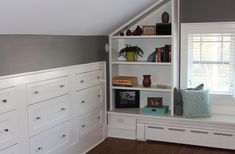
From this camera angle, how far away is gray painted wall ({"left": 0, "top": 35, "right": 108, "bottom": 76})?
2797mm

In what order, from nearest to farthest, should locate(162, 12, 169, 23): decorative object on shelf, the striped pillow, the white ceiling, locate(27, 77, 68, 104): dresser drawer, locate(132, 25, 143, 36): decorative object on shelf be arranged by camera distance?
1. the white ceiling
2. locate(27, 77, 68, 104): dresser drawer
3. the striped pillow
4. locate(162, 12, 169, 23): decorative object on shelf
5. locate(132, 25, 143, 36): decorative object on shelf

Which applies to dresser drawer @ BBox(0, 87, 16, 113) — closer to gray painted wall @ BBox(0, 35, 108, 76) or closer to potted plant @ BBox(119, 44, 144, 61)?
gray painted wall @ BBox(0, 35, 108, 76)

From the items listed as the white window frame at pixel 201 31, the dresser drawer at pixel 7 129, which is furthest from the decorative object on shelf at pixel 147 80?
the dresser drawer at pixel 7 129

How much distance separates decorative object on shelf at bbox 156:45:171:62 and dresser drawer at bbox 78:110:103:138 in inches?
44.6

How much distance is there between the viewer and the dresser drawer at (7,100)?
2710mm

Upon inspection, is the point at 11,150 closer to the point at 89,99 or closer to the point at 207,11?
the point at 89,99

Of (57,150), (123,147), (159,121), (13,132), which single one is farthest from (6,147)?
(159,121)

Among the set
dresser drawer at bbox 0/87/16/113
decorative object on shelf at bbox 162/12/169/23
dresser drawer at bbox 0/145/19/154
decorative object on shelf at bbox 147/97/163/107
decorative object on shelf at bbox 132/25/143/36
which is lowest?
dresser drawer at bbox 0/145/19/154

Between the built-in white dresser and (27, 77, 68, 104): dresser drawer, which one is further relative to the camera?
(27, 77, 68, 104): dresser drawer

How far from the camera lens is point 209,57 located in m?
4.44

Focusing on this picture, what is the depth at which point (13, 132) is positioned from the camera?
2.86 meters

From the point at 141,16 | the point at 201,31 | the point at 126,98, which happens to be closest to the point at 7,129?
the point at 126,98

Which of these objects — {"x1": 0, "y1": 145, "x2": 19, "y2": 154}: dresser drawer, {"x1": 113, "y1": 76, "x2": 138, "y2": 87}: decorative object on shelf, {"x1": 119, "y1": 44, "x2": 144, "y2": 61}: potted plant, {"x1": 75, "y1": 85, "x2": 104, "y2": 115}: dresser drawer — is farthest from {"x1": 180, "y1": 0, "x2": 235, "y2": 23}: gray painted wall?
{"x1": 0, "y1": 145, "x2": 19, "y2": 154}: dresser drawer

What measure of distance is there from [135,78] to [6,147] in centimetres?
235
